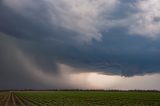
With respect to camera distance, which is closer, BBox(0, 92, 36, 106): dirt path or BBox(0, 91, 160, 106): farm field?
BBox(0, 92, 36, 106): dirt path

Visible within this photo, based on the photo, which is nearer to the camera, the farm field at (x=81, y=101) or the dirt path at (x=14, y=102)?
the dirt path at (x=14, y=102)

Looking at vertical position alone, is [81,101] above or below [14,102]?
above

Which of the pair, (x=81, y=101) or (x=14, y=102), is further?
(x=81, y=101)
